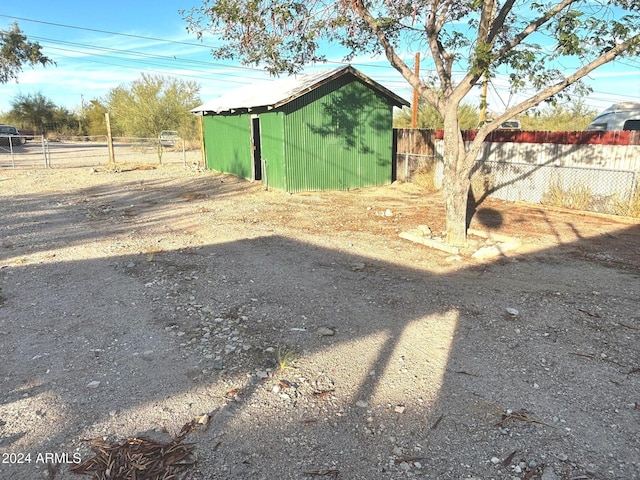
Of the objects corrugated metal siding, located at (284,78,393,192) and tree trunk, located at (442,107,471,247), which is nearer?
tree trunk, located at (442,107,471,247)

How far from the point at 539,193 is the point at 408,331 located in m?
8.82

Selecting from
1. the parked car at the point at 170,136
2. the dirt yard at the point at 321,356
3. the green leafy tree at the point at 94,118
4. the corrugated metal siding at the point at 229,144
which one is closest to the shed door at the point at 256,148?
the corrugated metal siding at the point at 229,144

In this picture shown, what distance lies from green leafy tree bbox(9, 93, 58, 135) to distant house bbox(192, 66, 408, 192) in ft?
146

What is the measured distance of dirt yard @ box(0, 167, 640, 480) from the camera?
9.39ft

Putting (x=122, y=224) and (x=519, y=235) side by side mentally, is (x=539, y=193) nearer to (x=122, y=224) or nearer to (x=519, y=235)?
(x=519, y=235)

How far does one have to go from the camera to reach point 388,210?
1081 centimetres

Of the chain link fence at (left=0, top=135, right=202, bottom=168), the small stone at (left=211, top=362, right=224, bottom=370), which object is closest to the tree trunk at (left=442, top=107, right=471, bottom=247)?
the small stone at (left=211, top=362, right=224, bottom=370)

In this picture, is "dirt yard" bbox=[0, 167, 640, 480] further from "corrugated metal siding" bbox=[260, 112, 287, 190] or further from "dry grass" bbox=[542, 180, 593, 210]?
"corrugated metal siding" bbox=[260, 112, 287, 190]

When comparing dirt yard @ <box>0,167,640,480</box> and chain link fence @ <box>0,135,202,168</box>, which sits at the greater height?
chain link fence @ <box>0,135,202,168</box>

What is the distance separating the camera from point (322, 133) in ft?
45.1

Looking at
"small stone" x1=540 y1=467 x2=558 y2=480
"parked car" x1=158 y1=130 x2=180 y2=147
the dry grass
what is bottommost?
"small stone" x1=540 y1=467 x2=558 y2=480

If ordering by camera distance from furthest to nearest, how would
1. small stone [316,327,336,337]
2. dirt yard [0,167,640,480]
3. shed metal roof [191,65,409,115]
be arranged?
shed metal roof [191,65,409,115], small stone [316,327,336,337], dirt yard [0,167,640,480]

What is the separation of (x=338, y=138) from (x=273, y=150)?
207 centimetres

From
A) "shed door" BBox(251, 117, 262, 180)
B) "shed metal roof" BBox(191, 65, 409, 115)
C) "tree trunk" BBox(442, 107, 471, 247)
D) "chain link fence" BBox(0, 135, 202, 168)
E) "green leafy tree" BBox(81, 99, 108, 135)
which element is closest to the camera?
"tree trunk" BBox(442, 107, 471, 247)
